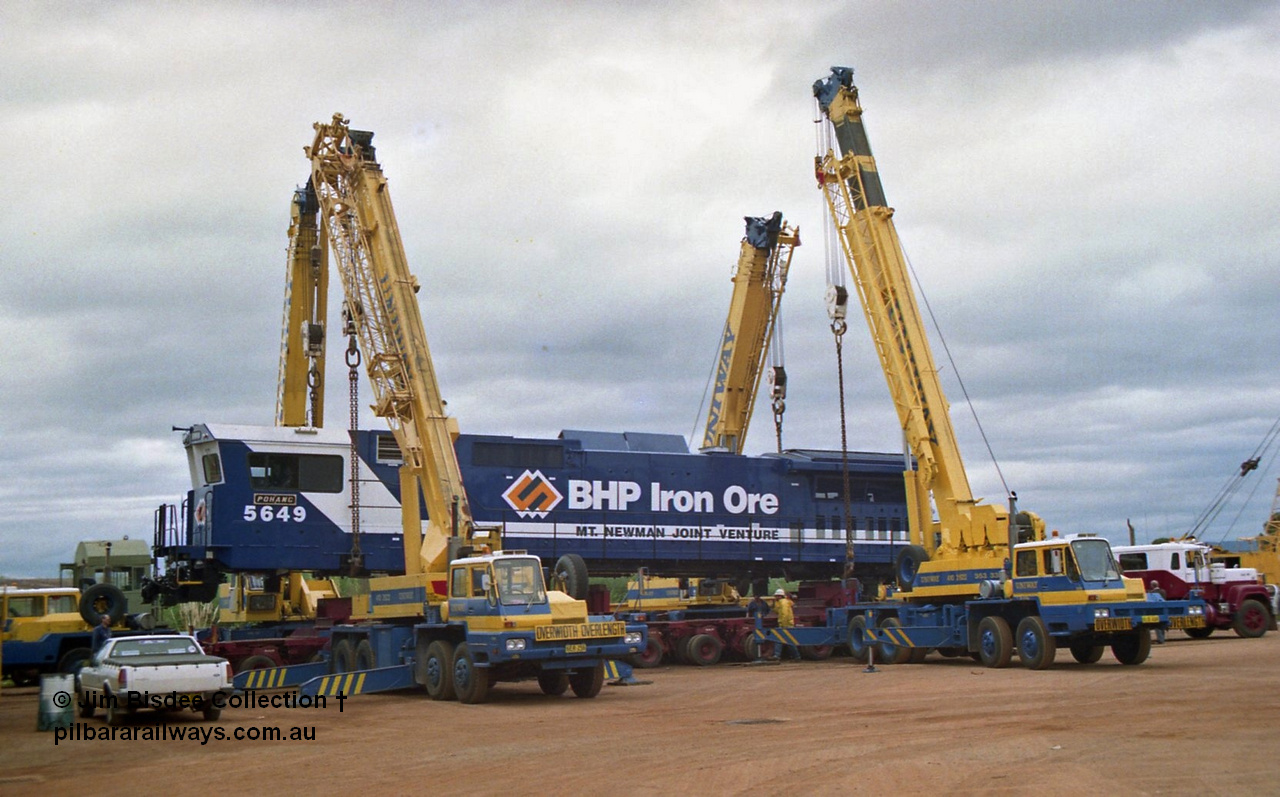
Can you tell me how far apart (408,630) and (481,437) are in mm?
9619

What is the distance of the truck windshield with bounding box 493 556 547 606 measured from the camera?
19562 mm

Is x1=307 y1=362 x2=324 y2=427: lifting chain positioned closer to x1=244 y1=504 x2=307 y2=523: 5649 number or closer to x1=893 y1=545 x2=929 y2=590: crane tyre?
x1=244 y1=504 x2=307 y2=523: 5649 number

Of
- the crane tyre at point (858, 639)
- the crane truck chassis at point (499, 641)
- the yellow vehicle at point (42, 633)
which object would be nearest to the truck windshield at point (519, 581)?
the crane truck chassis at point (499, 641)

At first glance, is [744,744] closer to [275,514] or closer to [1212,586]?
[275,514]

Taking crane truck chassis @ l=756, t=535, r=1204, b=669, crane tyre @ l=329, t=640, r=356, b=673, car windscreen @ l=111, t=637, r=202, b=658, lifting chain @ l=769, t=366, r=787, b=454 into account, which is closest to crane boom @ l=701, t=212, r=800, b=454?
lifting chain @ l=769, t=366, r=787, b=454

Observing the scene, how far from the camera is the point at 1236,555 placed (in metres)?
38.7

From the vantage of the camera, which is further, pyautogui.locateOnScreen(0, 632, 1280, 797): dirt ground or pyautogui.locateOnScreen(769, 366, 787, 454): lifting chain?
pyautogui.locateOnScreen(769, 366, 787, 454): lifting chain

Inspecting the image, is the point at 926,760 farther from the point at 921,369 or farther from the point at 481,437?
the point at 481,437

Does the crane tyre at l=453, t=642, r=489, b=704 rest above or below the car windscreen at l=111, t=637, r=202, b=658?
below

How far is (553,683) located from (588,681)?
2.23ft

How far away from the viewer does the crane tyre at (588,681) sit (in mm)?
20562

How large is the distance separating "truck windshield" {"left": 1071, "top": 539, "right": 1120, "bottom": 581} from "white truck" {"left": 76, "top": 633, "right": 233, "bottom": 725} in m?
15.3

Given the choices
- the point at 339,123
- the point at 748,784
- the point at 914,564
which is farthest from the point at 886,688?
the point at 339,123

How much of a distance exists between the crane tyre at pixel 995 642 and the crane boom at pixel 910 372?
0.92m
